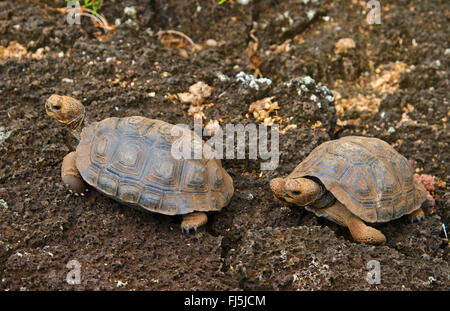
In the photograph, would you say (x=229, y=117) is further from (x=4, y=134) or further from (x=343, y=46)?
(x=4, y=134)

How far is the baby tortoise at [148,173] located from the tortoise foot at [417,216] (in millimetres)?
1387

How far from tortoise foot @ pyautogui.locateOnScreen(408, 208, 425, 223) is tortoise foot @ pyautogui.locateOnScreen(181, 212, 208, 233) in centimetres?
156

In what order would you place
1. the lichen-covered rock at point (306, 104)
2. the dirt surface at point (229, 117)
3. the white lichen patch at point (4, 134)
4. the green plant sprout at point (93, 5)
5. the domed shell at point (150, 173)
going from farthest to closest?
the green plant sprout at point (93, 5) < the lichen-covered rock at point (306, 104) < the white lichen patch at point (4, 134) < the domed shell at point (150, 173) < the dirt surface at point (229, 117)

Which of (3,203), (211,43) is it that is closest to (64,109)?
(3,203)

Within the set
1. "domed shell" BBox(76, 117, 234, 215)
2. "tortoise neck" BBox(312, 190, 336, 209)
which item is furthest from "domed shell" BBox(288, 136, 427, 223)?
"domed shell" BBox(76, 117, 234, 215)

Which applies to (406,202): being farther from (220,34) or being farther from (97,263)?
(220,34)

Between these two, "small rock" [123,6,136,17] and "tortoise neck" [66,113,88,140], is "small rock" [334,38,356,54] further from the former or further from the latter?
"tortoise neck" [66,113,88,140]

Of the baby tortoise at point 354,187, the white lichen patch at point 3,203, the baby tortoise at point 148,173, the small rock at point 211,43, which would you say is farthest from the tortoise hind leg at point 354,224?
the small rock at point 211,43

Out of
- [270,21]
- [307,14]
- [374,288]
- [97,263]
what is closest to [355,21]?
[307,14]

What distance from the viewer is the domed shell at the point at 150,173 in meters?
2.69

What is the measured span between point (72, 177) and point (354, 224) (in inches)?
79.1

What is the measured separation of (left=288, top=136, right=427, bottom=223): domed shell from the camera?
2789mm

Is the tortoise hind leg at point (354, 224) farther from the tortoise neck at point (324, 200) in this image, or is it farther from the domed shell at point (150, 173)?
the domed shell at point (150, 173)

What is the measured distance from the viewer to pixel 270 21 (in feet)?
14.8
